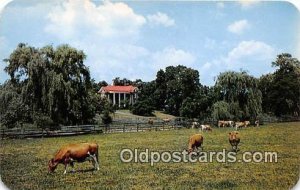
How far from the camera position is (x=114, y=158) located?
7918 millimetres

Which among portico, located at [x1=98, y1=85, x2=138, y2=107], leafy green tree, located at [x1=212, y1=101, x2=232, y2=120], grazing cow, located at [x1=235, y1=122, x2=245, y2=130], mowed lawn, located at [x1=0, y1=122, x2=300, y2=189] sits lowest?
mowed lawn, located at [x1=0, y1=122, x2=300, y2=189]

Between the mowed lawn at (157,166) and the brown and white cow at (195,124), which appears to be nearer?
the mowed lawn at (157,166)

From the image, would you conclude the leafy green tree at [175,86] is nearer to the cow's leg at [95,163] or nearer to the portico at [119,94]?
the portico at [119,94]

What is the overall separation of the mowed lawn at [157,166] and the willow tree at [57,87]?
0.25m

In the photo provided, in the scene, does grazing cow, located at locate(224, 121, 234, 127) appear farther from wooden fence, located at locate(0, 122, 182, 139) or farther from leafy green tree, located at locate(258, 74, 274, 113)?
wooden fence, located at locate(0, 122, 182, 139)

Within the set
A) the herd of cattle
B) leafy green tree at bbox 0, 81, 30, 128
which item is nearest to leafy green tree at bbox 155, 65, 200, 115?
the herd of cattle

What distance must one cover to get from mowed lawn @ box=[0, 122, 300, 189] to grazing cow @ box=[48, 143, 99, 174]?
0.05 metres

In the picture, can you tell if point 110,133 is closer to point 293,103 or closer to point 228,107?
point 228,107

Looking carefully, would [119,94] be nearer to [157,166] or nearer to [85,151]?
[85,151]

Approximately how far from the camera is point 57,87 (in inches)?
318

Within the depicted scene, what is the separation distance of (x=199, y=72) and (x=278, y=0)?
3.19 ft

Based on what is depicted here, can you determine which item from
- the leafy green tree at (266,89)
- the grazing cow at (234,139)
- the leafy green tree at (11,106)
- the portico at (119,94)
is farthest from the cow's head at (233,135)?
the leafy green tree at (11,106)

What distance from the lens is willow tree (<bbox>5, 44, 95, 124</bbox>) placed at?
800cm

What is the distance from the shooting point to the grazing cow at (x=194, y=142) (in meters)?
7.95
